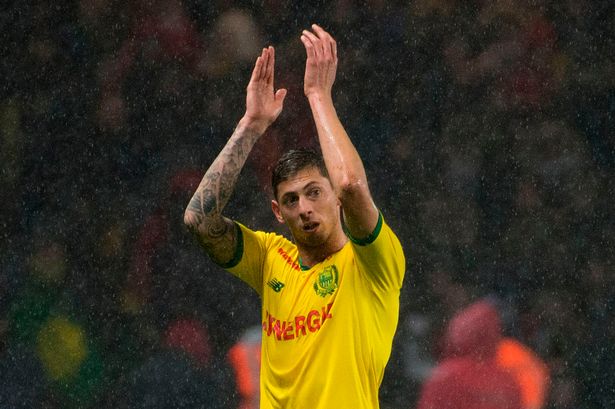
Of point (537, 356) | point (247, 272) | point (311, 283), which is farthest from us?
point (537, 356)

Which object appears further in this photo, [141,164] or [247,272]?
[141,164]

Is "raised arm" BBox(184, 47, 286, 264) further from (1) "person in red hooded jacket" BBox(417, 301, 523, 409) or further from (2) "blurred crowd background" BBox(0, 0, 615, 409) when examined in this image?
(1) "person in red hooded jacket" BBox(417, 301, 523, 409)

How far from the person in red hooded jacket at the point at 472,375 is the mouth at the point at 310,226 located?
8.53ft

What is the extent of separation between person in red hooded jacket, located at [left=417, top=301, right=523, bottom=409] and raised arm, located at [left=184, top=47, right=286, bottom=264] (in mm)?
2485

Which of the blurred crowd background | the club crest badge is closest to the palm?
the club crest badge

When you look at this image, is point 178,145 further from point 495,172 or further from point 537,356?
point 537,356

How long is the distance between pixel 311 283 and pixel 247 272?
293mm

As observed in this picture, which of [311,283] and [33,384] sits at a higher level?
[311,283]

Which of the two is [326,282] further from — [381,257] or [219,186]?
[219,186]

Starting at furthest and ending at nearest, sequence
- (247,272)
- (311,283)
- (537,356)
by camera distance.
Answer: (537,356)
(247,272)
(311,283)

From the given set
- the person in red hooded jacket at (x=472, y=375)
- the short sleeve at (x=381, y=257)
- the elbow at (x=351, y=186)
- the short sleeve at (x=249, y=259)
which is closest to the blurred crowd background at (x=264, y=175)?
the person in red hooded jacket at (x=472, y=375)

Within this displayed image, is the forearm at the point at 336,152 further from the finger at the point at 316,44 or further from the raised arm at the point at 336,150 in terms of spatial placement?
the finger at the point at 316,44

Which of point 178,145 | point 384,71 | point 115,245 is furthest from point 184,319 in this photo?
point 384,71

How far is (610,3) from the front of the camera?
5.56 meters
